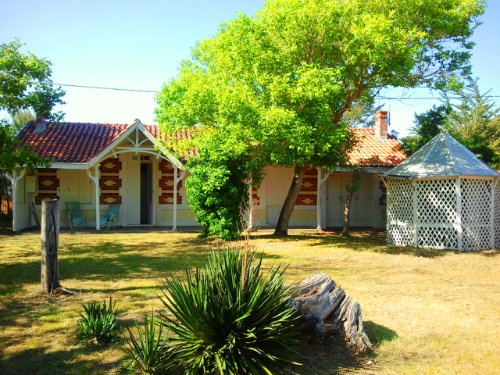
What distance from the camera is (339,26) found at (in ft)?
39.8

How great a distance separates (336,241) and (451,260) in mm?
3876

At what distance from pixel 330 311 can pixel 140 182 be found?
13.2m

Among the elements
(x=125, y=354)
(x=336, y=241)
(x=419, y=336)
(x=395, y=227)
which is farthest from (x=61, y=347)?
(x=395, y=227)

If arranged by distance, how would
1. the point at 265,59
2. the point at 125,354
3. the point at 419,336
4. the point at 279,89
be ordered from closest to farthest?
the point at 125,354
the point at 419,336
the point at 279,89
the point at 265,59

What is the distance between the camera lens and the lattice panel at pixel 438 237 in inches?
480

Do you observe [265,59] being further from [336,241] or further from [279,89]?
[336,241]

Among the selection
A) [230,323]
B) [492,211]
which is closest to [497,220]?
[492,211]

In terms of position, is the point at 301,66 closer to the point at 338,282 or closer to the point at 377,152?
the point at 338,282

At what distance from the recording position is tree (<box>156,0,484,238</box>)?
11250 mm

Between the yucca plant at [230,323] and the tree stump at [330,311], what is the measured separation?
2.35ft

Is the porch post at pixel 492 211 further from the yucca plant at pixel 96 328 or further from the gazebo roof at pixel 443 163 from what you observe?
the yucca plant at pixel 96 328

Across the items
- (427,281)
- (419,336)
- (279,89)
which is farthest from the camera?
(279,89)

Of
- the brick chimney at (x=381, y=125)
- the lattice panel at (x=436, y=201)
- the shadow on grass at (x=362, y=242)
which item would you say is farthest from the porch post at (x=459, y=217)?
the brick chimney at (x=381, y=125)

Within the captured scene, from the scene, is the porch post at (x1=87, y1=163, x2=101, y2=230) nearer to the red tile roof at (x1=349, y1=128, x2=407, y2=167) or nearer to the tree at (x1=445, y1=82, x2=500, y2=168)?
the red tile roof at (x1=349, y1=128, x2=407, y2=167)
